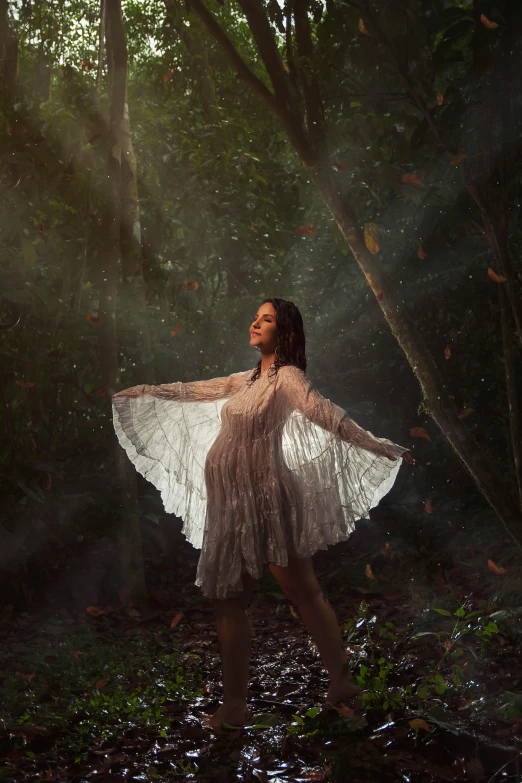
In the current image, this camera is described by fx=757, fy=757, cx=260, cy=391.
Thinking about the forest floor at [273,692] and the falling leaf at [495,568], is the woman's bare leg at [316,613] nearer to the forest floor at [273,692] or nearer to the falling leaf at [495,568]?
the forest floor at [273,692]

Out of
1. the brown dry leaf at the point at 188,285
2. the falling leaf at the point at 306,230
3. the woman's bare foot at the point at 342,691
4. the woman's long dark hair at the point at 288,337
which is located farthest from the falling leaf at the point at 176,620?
the falling leaf at the point at 306,230

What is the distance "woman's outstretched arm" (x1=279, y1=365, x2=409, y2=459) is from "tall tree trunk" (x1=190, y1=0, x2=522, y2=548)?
1.00m

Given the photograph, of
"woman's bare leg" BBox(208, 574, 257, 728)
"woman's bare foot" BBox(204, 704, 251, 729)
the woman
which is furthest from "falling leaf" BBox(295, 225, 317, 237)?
"woman's bare foot" BBox(204, 704, 251, 729)

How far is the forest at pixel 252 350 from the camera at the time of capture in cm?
271

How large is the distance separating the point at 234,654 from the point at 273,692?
20.7 inches

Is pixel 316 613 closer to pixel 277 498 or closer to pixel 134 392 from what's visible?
pixel 277 498

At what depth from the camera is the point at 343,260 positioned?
596 centimetres

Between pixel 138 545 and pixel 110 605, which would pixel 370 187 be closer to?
pixel 138 545

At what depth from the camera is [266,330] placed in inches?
110

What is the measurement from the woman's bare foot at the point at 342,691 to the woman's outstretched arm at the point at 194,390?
1144mm

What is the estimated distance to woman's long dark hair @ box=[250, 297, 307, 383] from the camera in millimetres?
2773

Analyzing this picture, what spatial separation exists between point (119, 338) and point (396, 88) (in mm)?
2198

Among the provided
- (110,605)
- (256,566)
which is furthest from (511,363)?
(110,605)

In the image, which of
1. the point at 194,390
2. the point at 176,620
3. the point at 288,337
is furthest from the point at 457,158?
the point at 176,620
